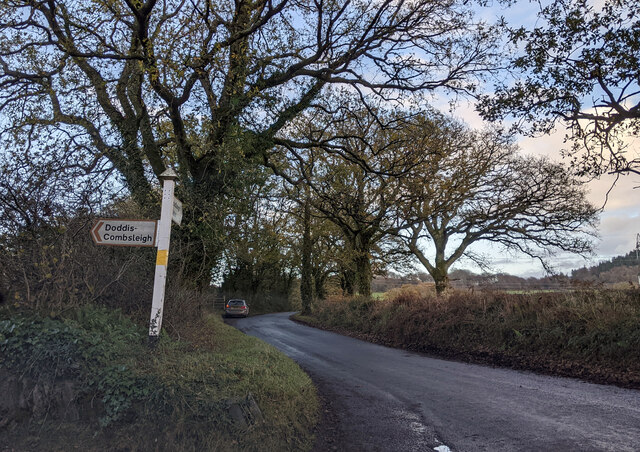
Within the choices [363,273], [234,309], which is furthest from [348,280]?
[234,309]

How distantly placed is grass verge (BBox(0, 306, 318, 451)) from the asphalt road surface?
35.9 inches

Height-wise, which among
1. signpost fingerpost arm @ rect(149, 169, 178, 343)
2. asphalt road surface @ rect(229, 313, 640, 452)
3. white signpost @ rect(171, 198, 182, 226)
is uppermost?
white signpost @ rect(171, 198, 182, 226)

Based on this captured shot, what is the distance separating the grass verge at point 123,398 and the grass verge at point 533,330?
6.57 meters

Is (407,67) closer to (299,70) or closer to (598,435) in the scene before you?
(299,70)

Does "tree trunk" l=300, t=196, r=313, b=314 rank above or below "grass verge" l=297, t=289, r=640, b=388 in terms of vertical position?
above

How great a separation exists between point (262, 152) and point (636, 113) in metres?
9.17

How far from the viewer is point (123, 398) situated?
4762 mm

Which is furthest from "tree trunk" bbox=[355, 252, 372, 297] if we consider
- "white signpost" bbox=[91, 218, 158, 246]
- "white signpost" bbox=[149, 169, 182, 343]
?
"white signpost" bbox=[91, 218, 158, 246]

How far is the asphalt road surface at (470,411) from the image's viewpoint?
16.0ft

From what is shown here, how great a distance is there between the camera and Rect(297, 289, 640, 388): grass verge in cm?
866

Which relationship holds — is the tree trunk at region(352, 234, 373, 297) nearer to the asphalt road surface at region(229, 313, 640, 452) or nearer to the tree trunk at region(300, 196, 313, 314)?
the tree trunk at region(300, 196, 313, 314)

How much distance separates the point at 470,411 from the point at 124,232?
18.8 feet

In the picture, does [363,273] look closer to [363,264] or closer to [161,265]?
[363,264]

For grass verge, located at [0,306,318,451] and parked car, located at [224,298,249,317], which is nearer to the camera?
grass verge, located at [0,306,318,451]
